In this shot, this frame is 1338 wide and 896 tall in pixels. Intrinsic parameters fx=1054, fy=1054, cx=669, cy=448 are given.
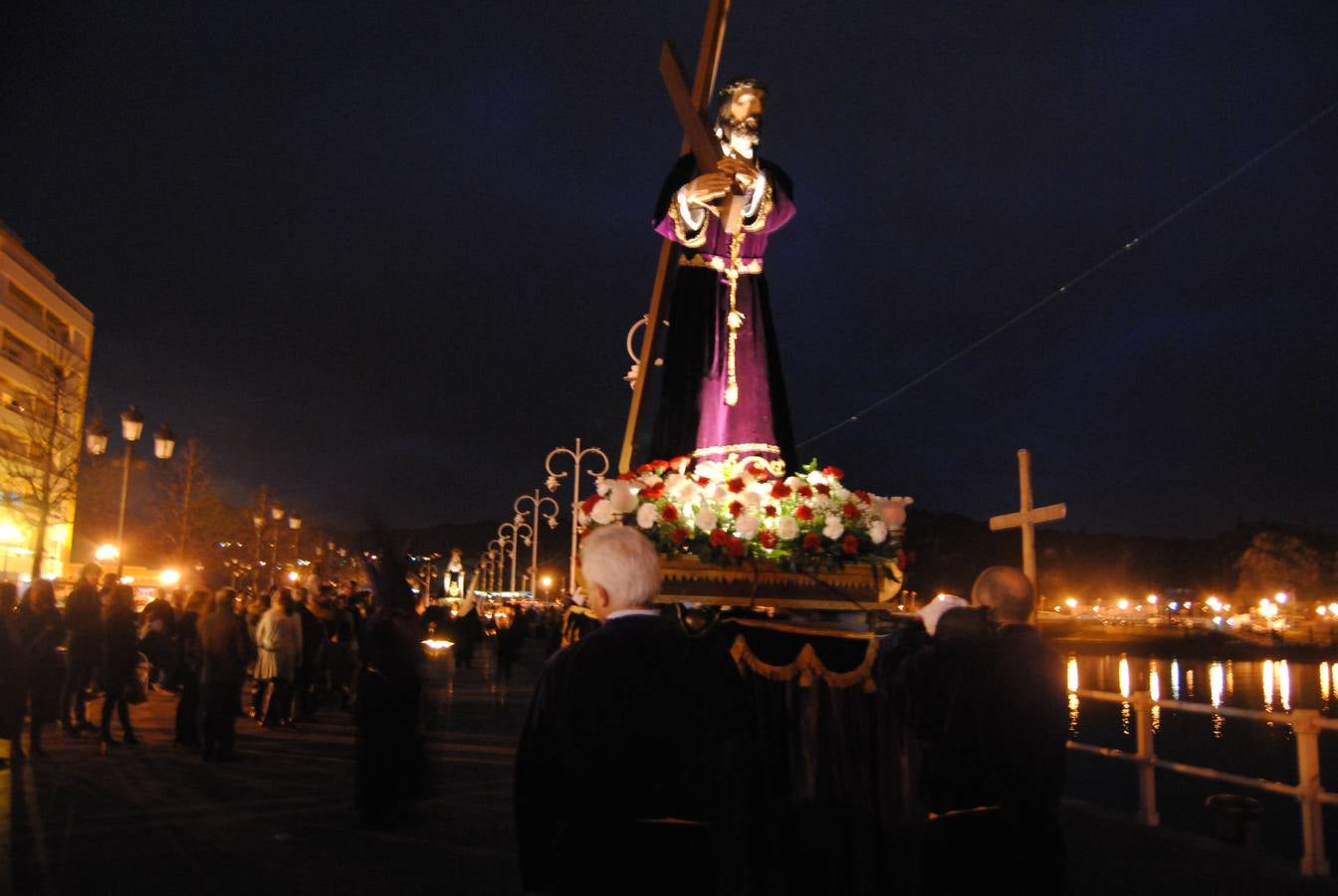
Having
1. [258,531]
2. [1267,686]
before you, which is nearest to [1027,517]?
[258,531]

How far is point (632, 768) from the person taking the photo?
2924 millimetres

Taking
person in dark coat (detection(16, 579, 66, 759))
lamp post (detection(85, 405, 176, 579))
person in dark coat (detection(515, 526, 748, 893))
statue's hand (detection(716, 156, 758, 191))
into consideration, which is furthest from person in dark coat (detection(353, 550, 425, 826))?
lamp post (detection(85, 405, 176, 579))

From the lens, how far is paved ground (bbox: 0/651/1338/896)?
20.6ft

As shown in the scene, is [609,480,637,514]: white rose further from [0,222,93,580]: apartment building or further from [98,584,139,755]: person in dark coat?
[0,222,93,580]: apartment building

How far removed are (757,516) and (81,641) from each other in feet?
34.0

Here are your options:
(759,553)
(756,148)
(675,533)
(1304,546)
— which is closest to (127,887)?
(675,533)

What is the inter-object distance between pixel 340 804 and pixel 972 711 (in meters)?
6.43

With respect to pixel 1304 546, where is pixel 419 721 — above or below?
below

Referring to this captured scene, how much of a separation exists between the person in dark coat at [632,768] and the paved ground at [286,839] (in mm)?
3447

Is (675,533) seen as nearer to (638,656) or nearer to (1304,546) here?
(638,656)

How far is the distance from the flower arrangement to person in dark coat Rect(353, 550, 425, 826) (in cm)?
262

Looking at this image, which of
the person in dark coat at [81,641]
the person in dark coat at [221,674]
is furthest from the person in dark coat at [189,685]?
the person in dark coat at [81,641]

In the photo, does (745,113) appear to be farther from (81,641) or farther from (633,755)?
(81,641)

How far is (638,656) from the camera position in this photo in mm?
2986
